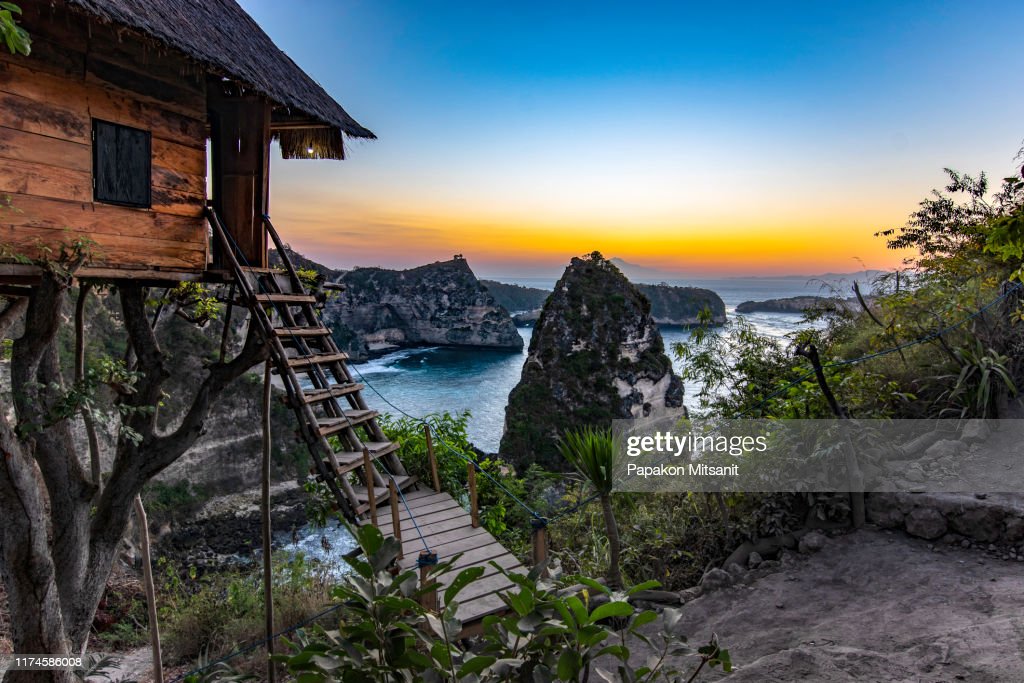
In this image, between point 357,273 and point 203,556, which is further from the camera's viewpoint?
point 357,273

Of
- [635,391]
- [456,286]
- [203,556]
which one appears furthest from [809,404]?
[456,286]

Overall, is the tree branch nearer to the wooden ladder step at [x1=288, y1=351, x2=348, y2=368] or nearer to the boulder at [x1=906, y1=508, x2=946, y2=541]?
the wooden ladder step at [x1=288, y1=351, x2=348, y2=368]

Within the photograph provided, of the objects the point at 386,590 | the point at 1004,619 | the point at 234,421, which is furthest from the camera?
the point at 234,421

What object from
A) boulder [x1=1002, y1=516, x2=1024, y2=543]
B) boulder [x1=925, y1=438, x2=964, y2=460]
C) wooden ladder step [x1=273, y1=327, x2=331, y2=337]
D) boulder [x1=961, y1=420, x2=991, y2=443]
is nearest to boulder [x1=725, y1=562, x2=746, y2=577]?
boulder [x1=1002, y1=516, x2=1024, y2=543]

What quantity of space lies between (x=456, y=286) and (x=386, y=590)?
Result: 96.9 m

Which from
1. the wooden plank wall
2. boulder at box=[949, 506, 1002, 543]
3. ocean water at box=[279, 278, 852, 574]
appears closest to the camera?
the wooden plank wall

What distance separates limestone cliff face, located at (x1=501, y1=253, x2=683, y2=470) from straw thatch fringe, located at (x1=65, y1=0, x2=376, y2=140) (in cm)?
3452

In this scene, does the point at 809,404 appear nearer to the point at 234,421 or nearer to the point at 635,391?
the point at 234,421

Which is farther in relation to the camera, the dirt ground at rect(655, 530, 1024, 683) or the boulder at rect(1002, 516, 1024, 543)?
the boulder at rect(1002, 516, 1024, 543)

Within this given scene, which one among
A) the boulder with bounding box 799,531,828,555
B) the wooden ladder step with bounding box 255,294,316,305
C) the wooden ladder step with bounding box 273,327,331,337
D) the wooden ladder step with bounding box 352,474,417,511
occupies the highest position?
the wooden ladder step with bounding box 255,294,316,305

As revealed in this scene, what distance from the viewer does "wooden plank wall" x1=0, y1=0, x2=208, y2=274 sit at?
4.45m

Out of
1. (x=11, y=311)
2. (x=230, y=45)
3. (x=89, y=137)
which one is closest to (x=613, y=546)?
(x=89, y=137)

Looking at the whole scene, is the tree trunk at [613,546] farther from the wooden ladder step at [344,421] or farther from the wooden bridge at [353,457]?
the wooden ladder step at [344,421]

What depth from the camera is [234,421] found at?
3694 centimetres
